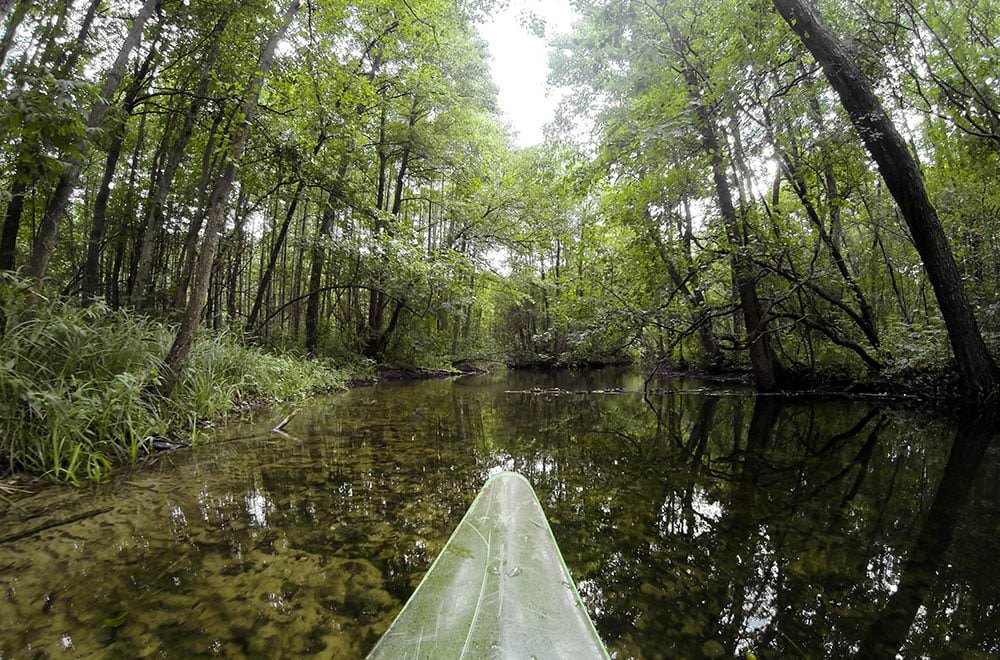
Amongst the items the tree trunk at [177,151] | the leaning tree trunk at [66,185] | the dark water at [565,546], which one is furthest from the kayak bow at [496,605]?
the tree trunk at [177,151]

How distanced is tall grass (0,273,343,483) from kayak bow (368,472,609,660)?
259cm

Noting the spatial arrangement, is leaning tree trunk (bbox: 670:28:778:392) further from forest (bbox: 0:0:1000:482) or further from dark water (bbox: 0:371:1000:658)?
dark water (bbox: 0:371:1000:658)


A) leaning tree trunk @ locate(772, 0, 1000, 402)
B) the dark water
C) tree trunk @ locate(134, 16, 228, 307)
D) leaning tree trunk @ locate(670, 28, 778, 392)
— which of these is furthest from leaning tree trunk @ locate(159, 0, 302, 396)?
leaning tree trunk @ locate(772, 0, 1000, 402)

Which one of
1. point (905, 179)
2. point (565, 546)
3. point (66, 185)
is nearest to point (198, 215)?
point (66, 185)

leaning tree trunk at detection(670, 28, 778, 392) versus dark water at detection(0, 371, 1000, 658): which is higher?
leaning tree trunk at detection(670, 28, 778, 392)

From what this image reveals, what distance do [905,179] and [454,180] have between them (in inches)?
349

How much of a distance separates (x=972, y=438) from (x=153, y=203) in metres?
9.79

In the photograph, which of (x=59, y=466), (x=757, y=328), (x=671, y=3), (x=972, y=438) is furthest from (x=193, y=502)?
(x=671, y=3)

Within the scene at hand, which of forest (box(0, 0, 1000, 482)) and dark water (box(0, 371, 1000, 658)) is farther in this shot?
forest (box(0, 0, 1000, 482))

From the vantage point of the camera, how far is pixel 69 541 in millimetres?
1697

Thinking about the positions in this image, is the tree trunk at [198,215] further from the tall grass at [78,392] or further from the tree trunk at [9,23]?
the tall grass at [78,392]

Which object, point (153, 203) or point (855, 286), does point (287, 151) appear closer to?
point (153, 203)

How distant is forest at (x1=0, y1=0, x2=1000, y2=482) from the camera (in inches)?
123

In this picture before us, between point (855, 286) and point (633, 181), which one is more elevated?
point (633, 181)
